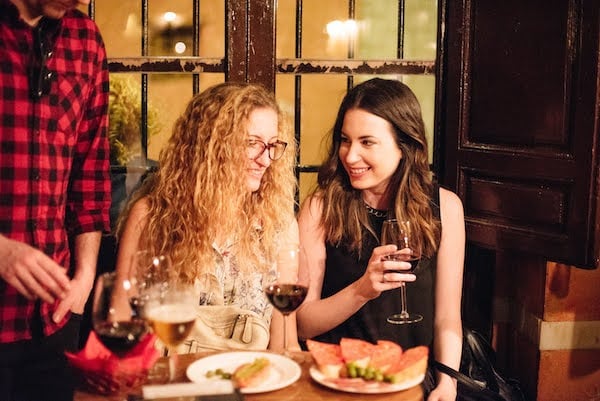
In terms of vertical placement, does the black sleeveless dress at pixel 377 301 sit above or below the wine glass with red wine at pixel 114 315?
below

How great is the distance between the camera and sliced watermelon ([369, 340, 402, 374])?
1.70m

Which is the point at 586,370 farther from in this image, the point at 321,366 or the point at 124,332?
the point at 124,332

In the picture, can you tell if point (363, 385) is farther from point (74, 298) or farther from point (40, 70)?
point (40, 70)

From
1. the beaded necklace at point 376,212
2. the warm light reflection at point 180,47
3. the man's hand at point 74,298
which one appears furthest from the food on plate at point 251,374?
the warm light reflection at point 180,47

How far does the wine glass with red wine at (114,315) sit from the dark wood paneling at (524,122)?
1747 millimetres

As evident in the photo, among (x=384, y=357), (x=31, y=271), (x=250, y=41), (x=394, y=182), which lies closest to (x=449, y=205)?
(x=394, y=182)

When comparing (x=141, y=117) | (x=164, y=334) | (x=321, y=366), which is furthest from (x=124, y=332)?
(x=141, y=117)

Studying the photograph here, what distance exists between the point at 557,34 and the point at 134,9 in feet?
5.51

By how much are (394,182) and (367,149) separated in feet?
0.66

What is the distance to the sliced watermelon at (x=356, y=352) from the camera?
170cm

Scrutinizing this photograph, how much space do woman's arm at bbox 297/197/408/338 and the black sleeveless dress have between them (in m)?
0.06

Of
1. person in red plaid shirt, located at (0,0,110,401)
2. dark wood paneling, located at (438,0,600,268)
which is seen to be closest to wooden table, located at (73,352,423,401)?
person in red plaid shirt, located at (0,0,110,401)

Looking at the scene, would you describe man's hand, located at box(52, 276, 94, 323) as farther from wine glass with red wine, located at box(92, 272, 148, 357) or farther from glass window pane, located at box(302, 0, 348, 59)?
glass window pane, located at box(302, 0, 348, 59)

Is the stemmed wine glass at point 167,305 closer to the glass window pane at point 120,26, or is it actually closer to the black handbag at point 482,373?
the black handbag at point 482,373
